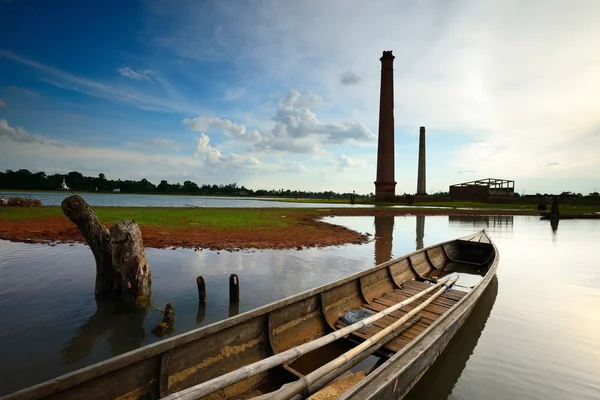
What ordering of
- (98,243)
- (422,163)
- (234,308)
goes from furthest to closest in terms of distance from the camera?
(422,163)
(98,243)
(234,308)

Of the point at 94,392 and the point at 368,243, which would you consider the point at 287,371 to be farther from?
the point at 368,243

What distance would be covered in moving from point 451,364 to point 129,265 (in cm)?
780

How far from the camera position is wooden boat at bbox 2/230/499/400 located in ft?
11.2

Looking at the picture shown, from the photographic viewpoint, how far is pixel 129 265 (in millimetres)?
7770

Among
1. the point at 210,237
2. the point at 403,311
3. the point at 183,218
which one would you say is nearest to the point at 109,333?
the point at 403,311

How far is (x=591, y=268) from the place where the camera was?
44.1 feet

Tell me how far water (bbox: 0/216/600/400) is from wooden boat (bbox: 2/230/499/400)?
0.85 meters

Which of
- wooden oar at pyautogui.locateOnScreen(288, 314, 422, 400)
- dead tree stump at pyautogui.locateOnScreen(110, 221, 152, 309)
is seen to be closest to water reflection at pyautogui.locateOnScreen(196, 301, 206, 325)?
dead tree stump at pyautogui.locateOnScreen(110, 221, 152, 309)

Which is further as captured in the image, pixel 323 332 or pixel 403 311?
pixel 403 311

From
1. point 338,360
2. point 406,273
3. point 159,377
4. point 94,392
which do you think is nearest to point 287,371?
point 338,360

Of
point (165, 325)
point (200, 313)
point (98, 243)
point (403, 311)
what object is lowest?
point (200, 313)

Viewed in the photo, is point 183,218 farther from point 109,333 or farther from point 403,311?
point 403,311

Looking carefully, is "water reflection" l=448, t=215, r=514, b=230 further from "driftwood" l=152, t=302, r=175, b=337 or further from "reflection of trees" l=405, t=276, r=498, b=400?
"driftwood" l=152, t=302, r=175, b=337

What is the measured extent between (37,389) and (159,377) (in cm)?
130
